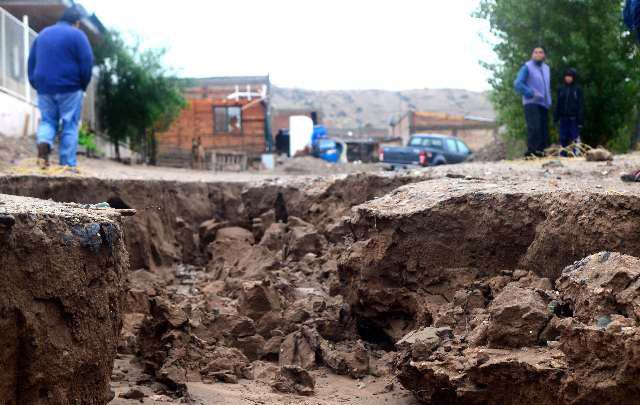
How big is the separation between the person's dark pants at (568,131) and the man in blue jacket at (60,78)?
6.64 m

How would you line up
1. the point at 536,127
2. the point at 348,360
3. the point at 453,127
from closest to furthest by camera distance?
the point at 348,360, the point at 536,127, the point at 453,127

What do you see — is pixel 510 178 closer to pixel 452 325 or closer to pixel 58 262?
pixel 452 325

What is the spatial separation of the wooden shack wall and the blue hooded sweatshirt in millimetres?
21121

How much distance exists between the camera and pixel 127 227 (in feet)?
30.0

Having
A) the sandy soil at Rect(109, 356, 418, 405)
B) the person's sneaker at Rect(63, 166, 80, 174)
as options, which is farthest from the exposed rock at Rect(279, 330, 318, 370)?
the person's sneaker at Rect(63, 166, 80, 174)

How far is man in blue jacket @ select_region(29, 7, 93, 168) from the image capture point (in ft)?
32.5

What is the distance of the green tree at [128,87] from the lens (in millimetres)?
23062

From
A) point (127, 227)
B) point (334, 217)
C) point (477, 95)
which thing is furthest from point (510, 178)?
point (477, 95)

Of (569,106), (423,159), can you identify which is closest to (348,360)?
(569,106)

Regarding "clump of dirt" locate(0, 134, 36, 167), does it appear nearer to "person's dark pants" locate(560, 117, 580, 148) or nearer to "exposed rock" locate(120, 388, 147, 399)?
"exposed rock" locate(120, 388, 147, 399)

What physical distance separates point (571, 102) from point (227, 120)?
2056cm

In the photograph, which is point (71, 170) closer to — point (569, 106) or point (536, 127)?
point (536, 127)

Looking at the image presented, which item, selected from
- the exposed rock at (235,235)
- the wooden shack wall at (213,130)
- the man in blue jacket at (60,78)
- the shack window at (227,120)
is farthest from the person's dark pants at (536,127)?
the shack window at (227,120)

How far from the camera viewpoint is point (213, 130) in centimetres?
3134
